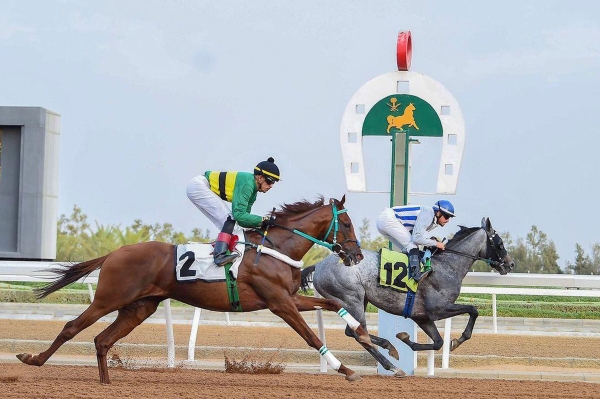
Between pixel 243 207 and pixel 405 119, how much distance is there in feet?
10.3

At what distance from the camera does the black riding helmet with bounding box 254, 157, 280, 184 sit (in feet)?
26.3

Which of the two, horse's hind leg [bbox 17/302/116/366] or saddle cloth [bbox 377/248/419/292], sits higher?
saddle cloth [bbox 377/248/419/292]

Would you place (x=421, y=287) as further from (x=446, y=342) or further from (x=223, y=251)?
(x=223, y=251)

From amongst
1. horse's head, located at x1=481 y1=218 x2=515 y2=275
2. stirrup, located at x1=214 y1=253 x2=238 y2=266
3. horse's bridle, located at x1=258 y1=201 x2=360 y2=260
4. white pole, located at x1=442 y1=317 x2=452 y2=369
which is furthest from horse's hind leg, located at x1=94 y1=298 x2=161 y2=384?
horse's head, located at x1=481 y1=218 x2=515 y2=275

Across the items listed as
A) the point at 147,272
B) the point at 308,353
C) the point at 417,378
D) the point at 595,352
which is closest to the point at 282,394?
the point at 147,272

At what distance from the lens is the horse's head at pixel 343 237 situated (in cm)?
814

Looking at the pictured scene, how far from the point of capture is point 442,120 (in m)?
10.7

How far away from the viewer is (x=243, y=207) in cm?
805

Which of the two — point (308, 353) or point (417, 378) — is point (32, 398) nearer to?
point (417, 378)

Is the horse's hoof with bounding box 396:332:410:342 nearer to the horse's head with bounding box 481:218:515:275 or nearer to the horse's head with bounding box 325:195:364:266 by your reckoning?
the horse's head with bounding box 481:218:515:275

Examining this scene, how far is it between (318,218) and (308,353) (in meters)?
2.83

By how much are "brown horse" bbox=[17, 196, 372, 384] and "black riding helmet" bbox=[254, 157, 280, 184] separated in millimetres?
411

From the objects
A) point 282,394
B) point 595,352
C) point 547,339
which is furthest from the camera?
point 547,339

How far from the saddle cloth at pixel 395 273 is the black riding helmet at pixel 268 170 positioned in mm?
1742
